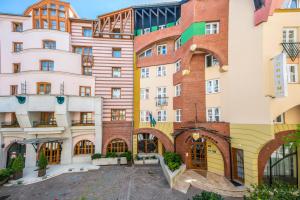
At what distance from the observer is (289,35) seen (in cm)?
1230

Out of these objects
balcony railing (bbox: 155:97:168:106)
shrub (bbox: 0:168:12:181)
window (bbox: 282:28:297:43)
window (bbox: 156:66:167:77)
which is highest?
window (bbox: 282:28:297:43)

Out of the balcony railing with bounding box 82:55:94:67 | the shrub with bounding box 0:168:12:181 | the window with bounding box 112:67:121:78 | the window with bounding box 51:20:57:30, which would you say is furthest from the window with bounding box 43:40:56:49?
the shrub with bounding box 0:168:12:181

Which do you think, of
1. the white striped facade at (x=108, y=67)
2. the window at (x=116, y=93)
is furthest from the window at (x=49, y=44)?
the window at (x=116, y=93)

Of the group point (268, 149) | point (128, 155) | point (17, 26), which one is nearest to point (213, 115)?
point (268, 149)

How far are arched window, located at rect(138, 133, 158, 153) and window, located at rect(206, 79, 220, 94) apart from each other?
1001cm

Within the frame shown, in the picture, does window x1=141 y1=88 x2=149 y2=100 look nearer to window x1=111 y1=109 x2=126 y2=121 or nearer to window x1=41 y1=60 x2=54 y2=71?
window x1=111 y1=109 x2=126 y2=121

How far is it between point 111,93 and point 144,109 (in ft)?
16.8

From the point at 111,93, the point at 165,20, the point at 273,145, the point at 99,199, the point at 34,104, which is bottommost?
the point at 99,199

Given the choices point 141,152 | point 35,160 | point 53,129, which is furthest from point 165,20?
point 35,160

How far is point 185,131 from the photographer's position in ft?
55.7

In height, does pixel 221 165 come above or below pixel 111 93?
below

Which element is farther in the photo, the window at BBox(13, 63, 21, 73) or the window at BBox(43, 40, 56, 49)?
the window at BBox(13, 63, 21, 73)

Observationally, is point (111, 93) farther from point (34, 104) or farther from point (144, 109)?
point (34, 104)

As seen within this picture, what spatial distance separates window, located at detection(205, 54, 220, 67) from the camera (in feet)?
53.7
